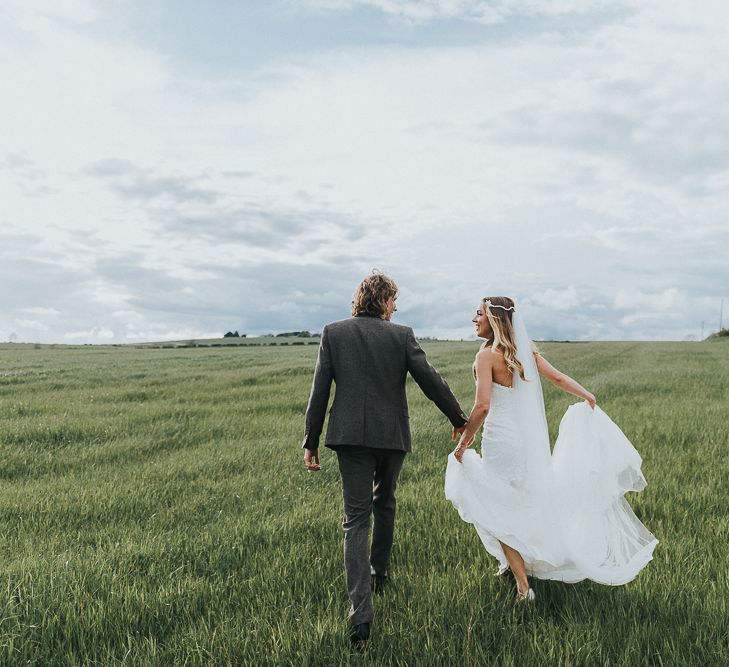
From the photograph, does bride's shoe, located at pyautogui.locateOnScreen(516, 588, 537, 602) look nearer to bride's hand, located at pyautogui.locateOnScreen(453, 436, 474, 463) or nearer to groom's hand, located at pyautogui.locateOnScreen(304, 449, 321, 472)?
bride's hand, located at pyautogui.locateOnScreen(453, 436, 474, 463)

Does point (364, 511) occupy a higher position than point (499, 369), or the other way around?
point (499, 369)

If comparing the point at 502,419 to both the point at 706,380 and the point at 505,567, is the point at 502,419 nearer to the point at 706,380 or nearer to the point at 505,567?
the point at 505,567

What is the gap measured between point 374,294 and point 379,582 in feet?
8.65

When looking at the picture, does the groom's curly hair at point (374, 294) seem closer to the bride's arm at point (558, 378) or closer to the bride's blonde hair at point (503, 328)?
the bride's blonde hair at point (503, 328)

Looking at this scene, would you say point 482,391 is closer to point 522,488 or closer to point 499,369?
point 499,369

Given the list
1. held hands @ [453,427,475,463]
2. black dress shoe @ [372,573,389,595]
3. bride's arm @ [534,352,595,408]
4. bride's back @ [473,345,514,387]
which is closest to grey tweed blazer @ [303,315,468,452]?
held hands @ [453,427,475,463]

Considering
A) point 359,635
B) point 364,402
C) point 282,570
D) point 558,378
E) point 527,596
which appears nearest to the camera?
point 359,635

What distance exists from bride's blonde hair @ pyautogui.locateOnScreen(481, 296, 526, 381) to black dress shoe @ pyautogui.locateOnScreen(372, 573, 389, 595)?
2229mm

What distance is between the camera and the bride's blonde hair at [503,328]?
509 cm

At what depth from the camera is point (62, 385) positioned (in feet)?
77.2

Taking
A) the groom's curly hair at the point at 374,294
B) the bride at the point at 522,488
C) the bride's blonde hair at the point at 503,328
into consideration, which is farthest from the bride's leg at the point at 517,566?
the groom's curly hair at the point at 374,294

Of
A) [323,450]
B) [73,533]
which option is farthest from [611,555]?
[323,450]

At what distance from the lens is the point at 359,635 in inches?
179

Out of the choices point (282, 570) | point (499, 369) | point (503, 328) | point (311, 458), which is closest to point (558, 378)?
point (499, 369)
